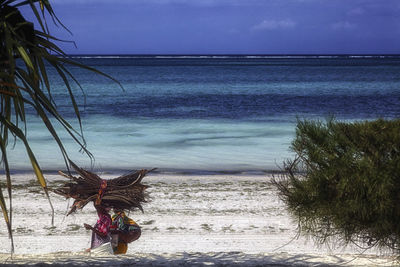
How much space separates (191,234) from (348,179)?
3.60 meters

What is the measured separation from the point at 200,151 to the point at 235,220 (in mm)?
8537

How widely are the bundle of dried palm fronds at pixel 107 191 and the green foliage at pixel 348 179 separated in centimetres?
126

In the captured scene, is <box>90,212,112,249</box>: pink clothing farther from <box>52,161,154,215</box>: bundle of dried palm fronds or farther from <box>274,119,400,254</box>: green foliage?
<box>274,119,400,254</box>: green foliage

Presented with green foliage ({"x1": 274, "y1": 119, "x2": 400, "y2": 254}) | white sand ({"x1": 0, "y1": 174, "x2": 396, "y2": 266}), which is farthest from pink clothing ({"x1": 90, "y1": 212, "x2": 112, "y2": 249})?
green foliage ({"x1": 274, "y1": 119, "x2": 400, "y2": 254})

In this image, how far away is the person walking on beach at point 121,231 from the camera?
4820 millimetres

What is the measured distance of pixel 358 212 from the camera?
3.79 metres

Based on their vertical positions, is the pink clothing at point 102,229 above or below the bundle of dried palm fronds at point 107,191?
below

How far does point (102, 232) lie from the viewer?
4891 millimetres

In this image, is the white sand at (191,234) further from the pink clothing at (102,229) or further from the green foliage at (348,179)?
the green foliage at (348,179)

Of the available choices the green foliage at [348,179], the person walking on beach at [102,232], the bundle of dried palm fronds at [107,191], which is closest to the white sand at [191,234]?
the person walking on beach at [102,232]

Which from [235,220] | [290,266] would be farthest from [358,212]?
[235,220]

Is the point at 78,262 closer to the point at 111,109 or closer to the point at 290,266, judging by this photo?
the point at 290,266

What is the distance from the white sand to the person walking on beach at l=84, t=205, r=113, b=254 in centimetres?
10

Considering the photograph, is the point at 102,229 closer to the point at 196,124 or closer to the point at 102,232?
the point at 102,232
